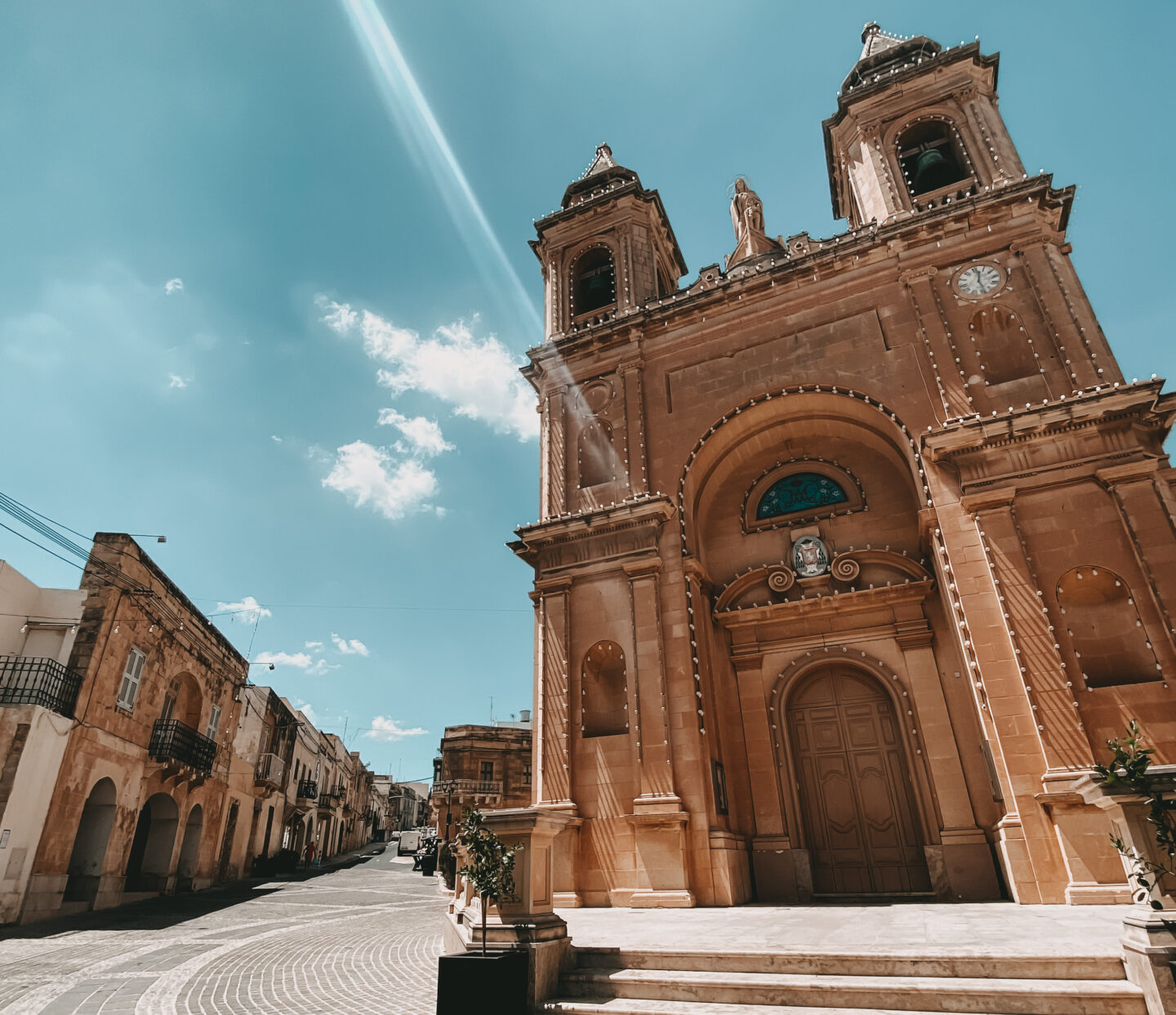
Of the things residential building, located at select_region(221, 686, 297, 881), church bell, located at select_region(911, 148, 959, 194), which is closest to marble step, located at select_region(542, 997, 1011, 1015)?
church bell, located at select_region(911, 148, 959, 194)

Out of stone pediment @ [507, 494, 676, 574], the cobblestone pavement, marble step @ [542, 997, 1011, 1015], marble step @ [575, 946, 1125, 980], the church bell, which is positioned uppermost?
the church bell

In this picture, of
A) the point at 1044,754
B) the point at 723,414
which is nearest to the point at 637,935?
the point at 1044,754

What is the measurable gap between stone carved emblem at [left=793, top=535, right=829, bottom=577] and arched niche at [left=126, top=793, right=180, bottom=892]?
63.3 feet

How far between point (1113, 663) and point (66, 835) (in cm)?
2040

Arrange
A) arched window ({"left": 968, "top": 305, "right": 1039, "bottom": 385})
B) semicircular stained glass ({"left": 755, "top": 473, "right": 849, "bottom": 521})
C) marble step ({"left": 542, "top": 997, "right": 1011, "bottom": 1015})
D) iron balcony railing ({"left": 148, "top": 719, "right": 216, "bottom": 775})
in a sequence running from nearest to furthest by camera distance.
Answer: marble step ({"left": 542, "top": 997, "right": 1011, "bottom": 1015})
arched window ({"left": 968, "top": 305, "right": 1039, "bottom": 385})
semicircular stained glass ({"left": 755, "top": 473, "right": 849, "bottom": 521})
iron balcony railing ({"left": 148, "top": 719, "right": 216, "bottom": 775})

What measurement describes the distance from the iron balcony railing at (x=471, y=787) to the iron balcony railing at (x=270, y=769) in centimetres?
896

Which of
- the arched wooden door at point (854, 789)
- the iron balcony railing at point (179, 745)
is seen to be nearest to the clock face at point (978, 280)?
the arched wooden door at point (854, 789)

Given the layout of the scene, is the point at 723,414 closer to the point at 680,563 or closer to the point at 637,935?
the point at 680,563

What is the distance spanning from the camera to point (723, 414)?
14102 millimetres

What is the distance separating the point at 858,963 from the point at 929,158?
1635 cm

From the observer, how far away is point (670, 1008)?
17.6 feet

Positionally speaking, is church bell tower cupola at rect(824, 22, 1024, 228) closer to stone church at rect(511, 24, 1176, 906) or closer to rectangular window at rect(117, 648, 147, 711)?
stone church at rect(511, 24, 1176, 906)

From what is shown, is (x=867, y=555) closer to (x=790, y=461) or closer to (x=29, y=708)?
(x=790, y=461)

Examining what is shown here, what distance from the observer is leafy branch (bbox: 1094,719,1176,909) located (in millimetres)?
4812
